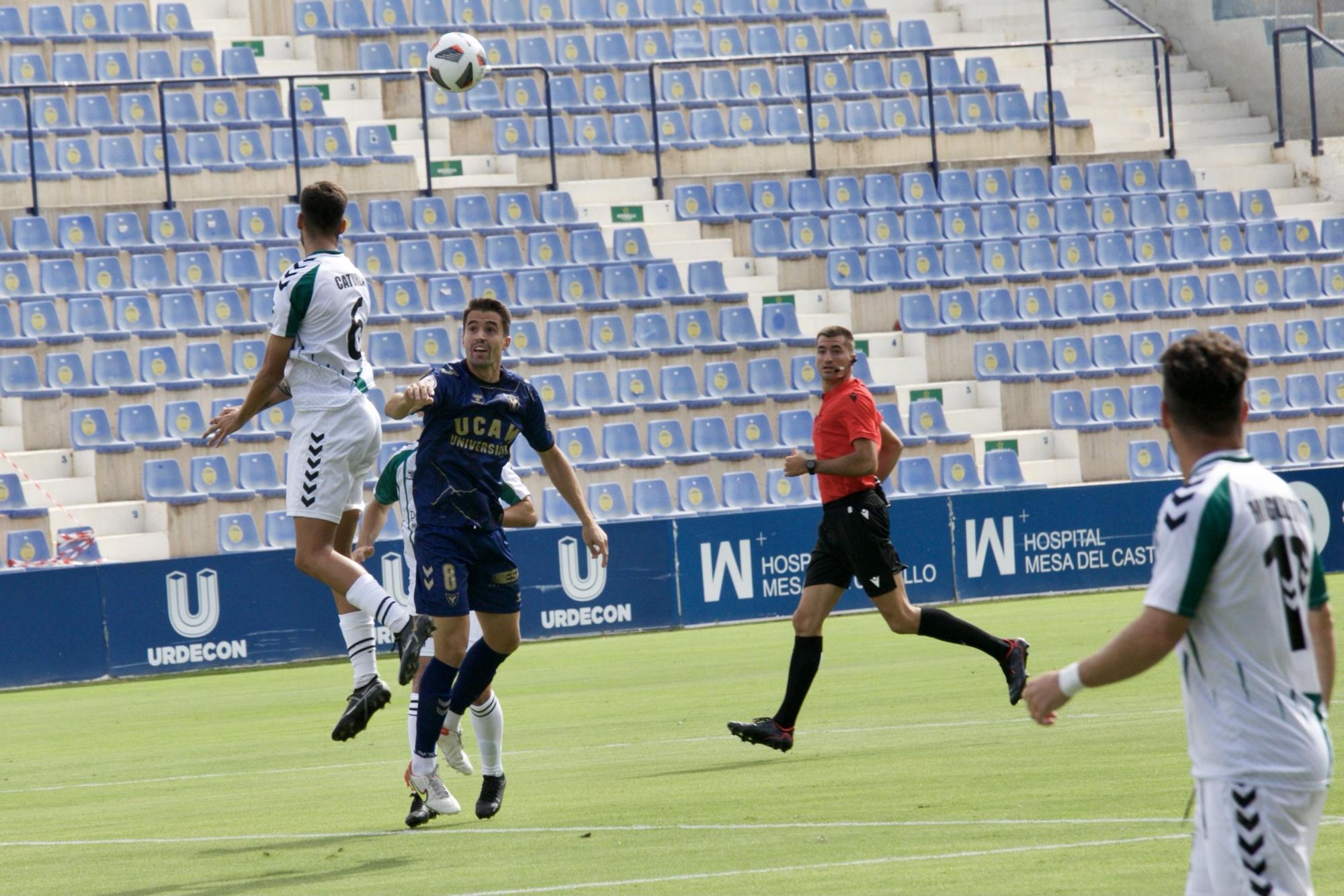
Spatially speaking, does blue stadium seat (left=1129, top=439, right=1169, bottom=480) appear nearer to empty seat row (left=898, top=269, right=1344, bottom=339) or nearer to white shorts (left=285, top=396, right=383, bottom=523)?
empty seat row (left=898, top=269, right=1344, bottom=339)

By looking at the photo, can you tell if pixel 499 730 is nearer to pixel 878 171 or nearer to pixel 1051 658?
pixel 1051 658

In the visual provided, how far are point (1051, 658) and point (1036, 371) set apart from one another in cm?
1138

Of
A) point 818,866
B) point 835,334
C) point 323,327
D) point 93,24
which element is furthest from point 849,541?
point 93,24

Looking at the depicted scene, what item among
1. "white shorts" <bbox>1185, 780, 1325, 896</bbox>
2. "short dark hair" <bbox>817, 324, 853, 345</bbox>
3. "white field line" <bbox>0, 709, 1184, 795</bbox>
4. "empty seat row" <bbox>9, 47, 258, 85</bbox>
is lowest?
"white field line" <bbox>0, 709, 1184, 795</bbox>

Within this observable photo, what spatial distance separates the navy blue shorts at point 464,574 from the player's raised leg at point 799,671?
1981mm

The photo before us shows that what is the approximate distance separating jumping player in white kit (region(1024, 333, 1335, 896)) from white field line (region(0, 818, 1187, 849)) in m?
3.33

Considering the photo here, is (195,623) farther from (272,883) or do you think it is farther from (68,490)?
(272,883)

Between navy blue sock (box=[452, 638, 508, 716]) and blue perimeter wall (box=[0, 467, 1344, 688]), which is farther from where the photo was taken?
blue perimeter wall (box=[0, 467, 1344, 688])

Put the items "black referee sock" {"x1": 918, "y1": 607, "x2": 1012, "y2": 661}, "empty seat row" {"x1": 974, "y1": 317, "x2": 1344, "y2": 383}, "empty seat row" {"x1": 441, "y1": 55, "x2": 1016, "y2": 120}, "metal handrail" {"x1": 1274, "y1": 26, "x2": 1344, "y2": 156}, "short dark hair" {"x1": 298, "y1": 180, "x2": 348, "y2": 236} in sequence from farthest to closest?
"metal handrail" {"x1": 1274, "y1": 26, "x2": 1344, "y2": 156} → "empty seat row" {"x1": 441, "y1": 55, "x2": 1016, "y2": 120} → "empty seat row" {"x1": 974, "y1": 317, "x2": 1344, "y2": 383} → "black referee sock" {"x1": 918, "y1": 607, "x2": 1012, "y2": 661} → "short dark hair" {"x1": 298, "y1": 180, "x2": 348, "y2": 236}

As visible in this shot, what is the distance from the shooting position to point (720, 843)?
302 inches

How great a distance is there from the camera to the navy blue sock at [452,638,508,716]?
880 centimetres

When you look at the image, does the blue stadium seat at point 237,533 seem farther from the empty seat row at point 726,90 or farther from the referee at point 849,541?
the referee at point 849,541

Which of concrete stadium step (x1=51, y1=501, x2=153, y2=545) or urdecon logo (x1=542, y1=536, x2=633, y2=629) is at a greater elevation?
concrete stadium step (x1=51, y1=501, x2=153, y2=545)

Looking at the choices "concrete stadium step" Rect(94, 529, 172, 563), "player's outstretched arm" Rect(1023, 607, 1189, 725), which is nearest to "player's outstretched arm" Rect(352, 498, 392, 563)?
"player's outstretched arm" Rect(1023, 607, 1189, 725)
